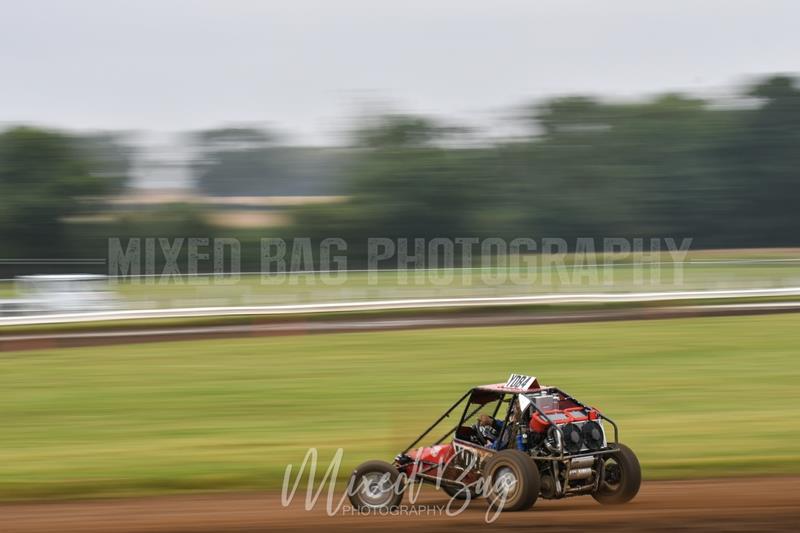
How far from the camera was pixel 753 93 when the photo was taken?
72.1 metres

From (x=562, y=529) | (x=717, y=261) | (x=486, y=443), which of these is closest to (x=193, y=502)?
(x=486, y=443)

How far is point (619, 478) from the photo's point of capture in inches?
318

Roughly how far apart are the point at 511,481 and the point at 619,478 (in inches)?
39.3

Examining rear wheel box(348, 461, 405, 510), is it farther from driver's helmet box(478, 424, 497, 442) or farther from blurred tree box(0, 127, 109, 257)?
blurred tree box(0, 127, 109, 257)

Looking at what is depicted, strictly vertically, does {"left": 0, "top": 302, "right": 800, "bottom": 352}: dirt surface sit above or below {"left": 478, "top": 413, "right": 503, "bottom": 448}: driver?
below

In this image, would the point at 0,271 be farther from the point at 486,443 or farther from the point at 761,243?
the point at 761,243

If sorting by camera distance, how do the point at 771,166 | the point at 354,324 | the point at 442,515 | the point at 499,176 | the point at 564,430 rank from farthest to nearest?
the point at 771,166
the point at 499,176
the point at 354,324
the point at 442,515
the point at 564,430

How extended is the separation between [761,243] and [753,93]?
1558 cm

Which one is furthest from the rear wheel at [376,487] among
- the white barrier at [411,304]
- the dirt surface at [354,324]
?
the white barrier at [411,304]

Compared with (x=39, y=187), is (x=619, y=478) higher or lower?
lower

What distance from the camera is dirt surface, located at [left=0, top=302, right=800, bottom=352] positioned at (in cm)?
2509
